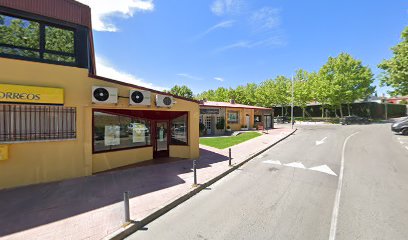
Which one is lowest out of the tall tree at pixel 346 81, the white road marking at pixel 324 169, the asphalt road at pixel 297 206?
the asphalt road at pixel 297 206

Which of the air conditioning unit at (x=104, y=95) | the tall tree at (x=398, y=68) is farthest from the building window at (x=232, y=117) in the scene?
the air conditioning unit at (x=104, y=95)

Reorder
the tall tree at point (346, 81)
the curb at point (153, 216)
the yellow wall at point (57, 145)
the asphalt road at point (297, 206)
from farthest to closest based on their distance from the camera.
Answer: the tall tree at point (346, 81), the yellow wall at point (57, 145), the asphalt road at point (297, 206), the curb at point (153, 216)

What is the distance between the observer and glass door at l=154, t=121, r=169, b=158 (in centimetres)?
1316

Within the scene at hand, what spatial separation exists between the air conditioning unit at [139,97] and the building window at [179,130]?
294 cm

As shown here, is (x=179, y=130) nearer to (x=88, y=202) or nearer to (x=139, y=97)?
(x=139, y=97)

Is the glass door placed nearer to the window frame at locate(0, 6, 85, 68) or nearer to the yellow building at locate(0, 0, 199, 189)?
the yellow building at locate(0, 0, 199, 189)

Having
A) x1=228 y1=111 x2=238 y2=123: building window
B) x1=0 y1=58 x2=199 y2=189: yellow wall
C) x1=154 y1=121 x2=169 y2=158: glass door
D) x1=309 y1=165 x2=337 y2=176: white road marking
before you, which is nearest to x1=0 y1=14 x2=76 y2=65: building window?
x1=0 y1=58 x2=199 y2=189: yellow wall

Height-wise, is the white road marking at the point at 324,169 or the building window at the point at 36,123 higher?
the building window at the point at 36,123

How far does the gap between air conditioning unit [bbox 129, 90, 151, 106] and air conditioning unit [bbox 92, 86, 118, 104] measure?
803mm

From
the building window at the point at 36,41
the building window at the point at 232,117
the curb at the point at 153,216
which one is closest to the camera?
the curb at the point at 153,216

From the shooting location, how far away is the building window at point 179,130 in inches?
516

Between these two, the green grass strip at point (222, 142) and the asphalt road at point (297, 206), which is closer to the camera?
the asphalt road at point (297, 206)

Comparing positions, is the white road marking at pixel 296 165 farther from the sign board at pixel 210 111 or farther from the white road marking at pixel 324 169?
the sign board at pixel 210 111

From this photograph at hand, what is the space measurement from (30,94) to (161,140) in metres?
7.05
